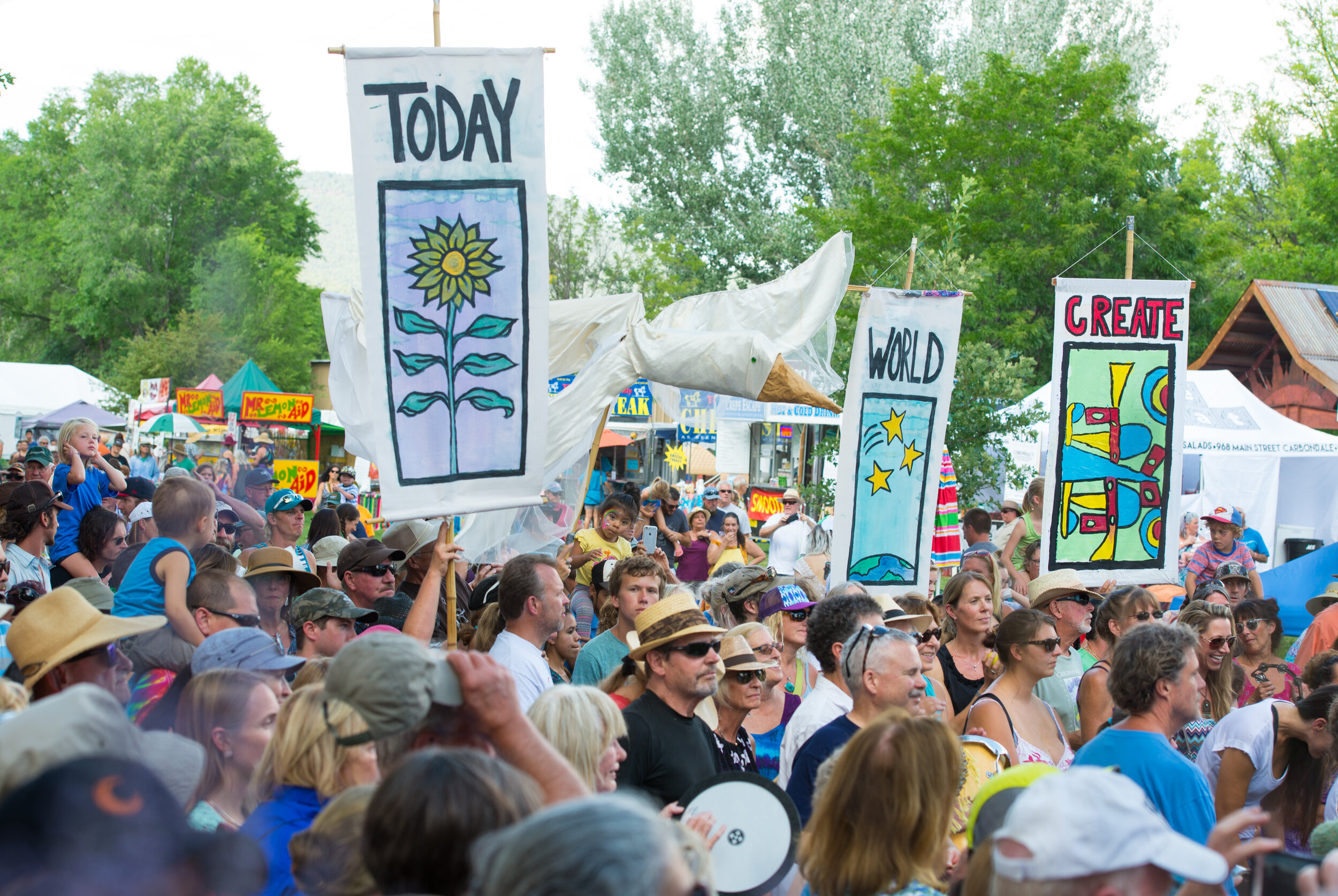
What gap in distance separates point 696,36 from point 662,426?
13307mm

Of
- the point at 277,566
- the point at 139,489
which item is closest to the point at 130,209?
the point at 139,489

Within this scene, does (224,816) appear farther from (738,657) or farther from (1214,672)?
(1214,672)

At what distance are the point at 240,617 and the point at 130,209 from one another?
5348 centimetres

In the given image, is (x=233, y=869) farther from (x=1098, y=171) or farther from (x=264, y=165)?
(x=264, y=165)

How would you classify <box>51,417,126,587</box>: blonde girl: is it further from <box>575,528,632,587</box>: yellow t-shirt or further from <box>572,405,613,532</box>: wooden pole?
<box>575,528,632,587</box>: yellow t-shirt

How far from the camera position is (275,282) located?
55.0m

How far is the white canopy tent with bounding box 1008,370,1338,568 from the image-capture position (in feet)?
52.6

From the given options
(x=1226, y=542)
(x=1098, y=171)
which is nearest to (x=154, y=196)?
(x=1098, y=171)

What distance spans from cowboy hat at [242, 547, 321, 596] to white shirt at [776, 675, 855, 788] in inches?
109

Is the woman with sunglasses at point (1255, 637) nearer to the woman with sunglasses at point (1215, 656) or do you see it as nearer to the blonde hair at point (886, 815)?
the woman with sunglasses at point (1215, 656)

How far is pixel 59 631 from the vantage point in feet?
10.9

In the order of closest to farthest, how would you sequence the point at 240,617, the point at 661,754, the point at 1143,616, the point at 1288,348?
the point at 661,754
the point at 240,617
the point at 1143,616
the point at 1288,348

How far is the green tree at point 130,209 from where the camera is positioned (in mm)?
50438

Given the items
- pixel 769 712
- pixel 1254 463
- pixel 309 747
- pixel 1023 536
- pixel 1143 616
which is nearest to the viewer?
pixel 309 747
